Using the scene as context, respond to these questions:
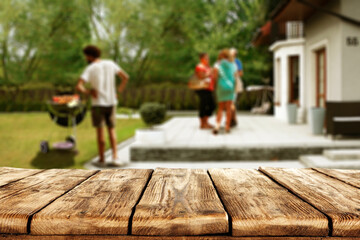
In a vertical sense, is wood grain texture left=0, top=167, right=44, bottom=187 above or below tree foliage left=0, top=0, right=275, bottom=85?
below

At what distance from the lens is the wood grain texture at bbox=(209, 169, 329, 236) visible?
130 cm

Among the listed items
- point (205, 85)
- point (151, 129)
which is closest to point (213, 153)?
point (151, 129)

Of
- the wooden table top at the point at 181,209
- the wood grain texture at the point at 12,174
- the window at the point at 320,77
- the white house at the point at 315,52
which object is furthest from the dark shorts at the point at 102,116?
the window at the point at 320,77

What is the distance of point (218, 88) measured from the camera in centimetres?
877

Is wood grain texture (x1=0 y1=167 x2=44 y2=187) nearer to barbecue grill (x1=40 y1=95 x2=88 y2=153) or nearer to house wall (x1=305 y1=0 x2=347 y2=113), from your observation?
barbecue grill (x1=40 y1=95 x2=88 y2=153)

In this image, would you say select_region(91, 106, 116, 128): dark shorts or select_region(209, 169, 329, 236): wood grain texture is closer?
select_region(209, 169, 329, 236): wood grain texture

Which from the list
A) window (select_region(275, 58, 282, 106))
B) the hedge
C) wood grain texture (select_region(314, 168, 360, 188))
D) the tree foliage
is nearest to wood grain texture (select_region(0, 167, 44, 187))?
wood grain texture (select_region(314, 168, 360, 188))

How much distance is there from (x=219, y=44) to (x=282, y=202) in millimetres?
24877

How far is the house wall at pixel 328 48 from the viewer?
8.98 metres

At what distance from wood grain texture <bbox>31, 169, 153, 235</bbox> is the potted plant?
562 centimetres

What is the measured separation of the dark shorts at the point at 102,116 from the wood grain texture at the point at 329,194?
4.56m

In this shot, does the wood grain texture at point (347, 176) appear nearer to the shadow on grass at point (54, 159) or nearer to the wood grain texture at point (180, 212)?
the wood grain texture at point (180, 212)

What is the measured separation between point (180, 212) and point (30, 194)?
671 mm

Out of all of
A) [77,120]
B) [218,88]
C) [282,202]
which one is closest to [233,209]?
[282,202]
